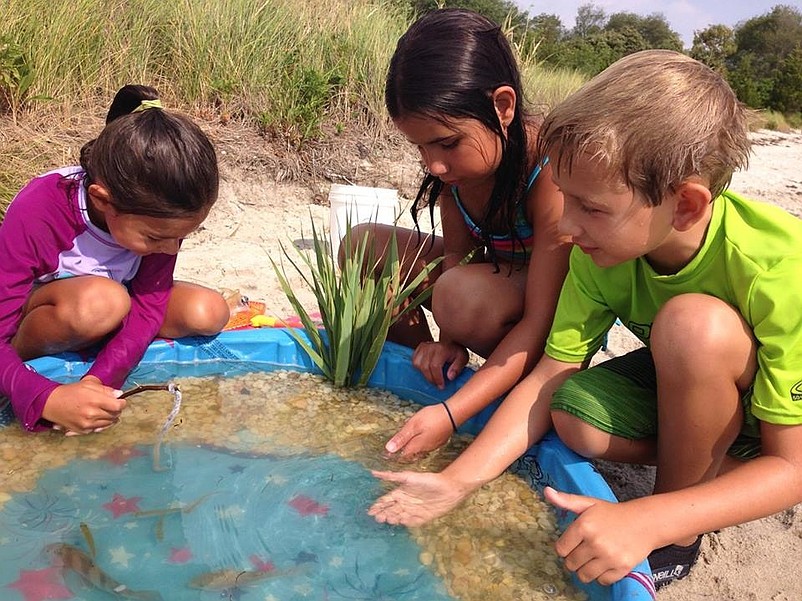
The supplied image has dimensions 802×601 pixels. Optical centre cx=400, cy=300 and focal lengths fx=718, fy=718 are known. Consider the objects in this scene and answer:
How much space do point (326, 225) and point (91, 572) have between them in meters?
3.35

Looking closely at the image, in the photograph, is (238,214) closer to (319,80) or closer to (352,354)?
(319,80)

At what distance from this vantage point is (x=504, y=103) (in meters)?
1.86

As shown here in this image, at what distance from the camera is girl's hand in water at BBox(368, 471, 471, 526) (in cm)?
155

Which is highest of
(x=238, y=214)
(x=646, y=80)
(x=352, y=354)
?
(x=646, y=80)

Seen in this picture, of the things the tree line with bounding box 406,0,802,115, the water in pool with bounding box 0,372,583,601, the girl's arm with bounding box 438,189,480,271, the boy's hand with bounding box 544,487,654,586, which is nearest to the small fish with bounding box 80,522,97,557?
the water in pool with bounding box 0,372,583,601

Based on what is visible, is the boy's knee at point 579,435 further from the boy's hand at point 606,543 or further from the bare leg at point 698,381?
the boy's hand at point 606,543

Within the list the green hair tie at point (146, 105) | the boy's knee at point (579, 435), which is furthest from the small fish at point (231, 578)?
the green hair tie at point (146, 105)

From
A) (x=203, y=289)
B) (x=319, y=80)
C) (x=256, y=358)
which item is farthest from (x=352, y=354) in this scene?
(x=319, y=80)

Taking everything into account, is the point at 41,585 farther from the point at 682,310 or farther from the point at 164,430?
the point at 682,310

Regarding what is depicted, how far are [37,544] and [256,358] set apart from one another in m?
0.97

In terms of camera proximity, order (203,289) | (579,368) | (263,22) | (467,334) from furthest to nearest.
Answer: (263,22) < (203,289) < (467,334) < (579,368)

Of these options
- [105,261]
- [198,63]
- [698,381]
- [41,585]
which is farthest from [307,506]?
[198,63]

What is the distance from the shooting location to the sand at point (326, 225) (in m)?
1.58

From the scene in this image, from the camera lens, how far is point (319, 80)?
5324mm
